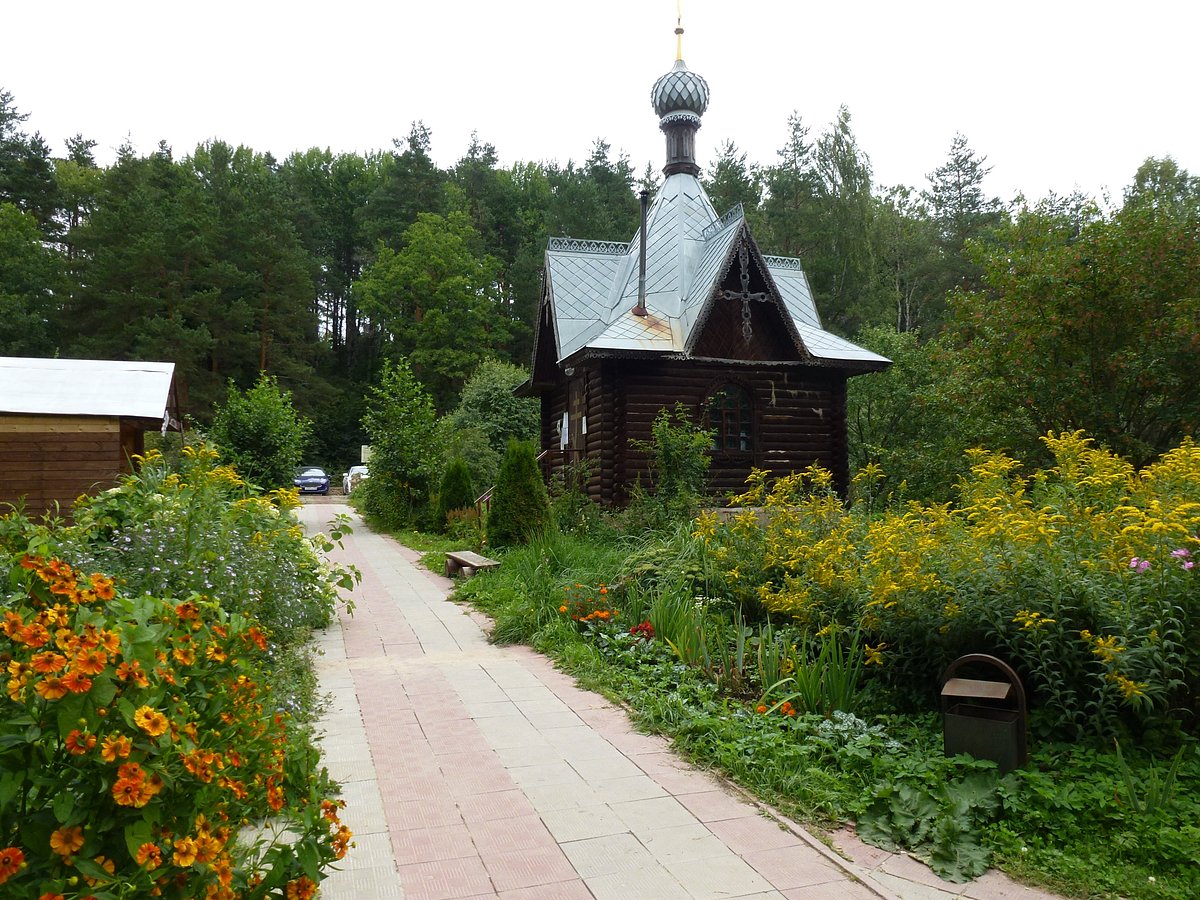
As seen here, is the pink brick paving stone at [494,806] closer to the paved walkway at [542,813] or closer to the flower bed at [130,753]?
the paved walkway at [542,813]

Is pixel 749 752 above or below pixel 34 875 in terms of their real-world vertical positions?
below

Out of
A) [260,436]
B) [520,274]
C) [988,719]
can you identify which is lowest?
[988,719]

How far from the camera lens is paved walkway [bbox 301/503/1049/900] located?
2.96 m

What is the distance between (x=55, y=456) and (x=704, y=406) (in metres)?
10.4

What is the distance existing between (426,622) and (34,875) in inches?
250

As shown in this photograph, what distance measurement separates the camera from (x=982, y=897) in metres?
2.89

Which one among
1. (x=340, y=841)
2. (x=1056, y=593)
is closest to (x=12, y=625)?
(x=340, y=841)

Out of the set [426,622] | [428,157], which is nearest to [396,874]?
[426,622]

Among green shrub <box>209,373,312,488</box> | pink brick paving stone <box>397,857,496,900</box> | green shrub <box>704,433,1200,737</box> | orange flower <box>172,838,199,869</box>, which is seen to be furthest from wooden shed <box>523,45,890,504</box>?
orange flower <box>172,838,199,869</box>

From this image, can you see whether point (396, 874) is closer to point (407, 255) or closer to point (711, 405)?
point (711, 405)

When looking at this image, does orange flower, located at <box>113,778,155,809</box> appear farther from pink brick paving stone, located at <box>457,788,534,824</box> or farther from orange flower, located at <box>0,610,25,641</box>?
pink brick paving stone, located at <box>457,788,534,824</box>

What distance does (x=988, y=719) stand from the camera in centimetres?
369

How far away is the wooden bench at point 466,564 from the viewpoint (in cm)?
1010

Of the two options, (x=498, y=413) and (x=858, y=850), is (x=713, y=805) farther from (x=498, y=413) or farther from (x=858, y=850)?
(x=498, y=413)
